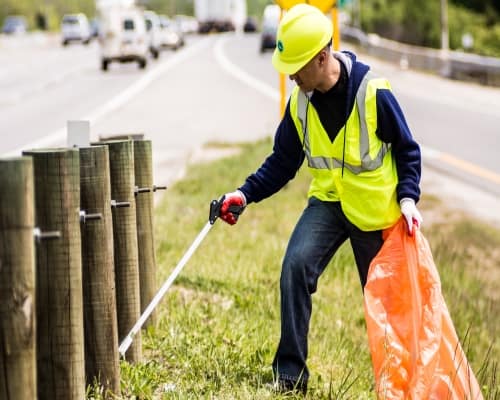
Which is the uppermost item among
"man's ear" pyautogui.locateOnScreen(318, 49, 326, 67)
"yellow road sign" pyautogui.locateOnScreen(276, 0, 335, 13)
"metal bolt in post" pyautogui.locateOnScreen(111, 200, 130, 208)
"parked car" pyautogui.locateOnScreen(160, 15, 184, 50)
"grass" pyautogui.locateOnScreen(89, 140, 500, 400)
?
"man's ear" pyautogui.locateOnScreen(318, 49, 326, 67)

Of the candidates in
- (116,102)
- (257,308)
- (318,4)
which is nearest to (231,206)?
(257,308)

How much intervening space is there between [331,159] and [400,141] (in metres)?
0.31

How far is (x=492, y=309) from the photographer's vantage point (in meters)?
8.10

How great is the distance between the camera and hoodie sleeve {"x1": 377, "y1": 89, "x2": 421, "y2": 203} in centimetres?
468

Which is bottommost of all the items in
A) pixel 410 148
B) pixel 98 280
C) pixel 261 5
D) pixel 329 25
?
pixel 261 5

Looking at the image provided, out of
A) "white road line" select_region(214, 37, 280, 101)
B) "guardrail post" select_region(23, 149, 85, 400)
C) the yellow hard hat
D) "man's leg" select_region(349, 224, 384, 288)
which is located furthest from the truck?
"guardrail post" select_region(23, 149, 85, 400)

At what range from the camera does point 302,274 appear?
4797mm

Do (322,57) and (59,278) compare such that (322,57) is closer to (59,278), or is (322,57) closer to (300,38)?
(300,38)

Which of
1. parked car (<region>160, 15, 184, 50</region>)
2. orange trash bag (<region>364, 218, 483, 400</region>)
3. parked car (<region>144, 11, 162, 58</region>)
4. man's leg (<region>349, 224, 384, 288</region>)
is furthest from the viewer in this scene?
parked car (<region>160, 15, 184, 50</region>)

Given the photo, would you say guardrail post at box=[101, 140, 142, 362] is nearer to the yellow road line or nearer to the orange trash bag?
the orange trash bag

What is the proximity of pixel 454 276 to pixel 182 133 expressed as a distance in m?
12.8

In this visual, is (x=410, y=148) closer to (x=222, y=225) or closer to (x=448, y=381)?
(x=448, y=381)

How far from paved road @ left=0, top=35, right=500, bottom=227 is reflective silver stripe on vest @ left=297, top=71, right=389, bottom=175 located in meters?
7.29

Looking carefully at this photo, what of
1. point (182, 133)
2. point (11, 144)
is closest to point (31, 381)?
point (11, 144)
